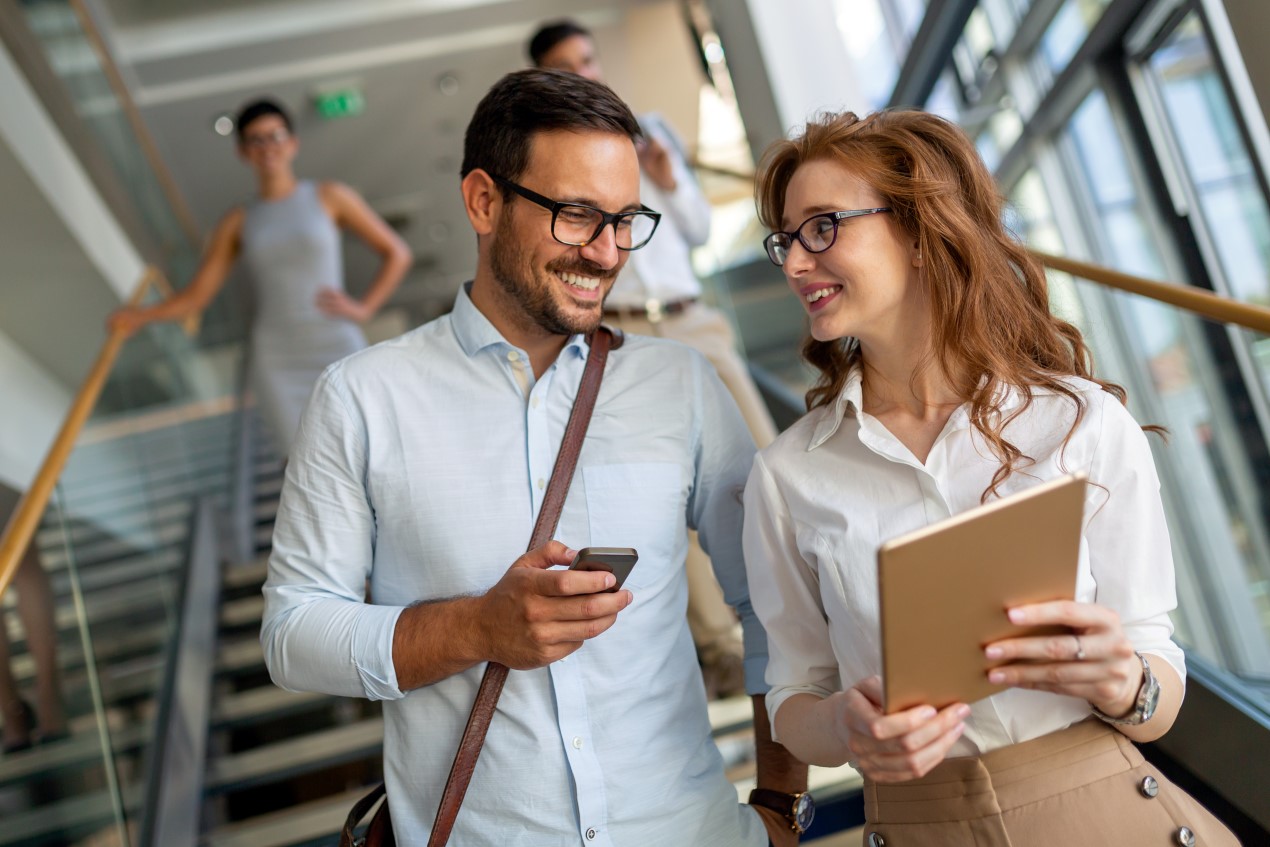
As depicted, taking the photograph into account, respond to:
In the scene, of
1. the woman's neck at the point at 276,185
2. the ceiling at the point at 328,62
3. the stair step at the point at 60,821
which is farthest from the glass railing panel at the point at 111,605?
the ceiling at the point at 328,62

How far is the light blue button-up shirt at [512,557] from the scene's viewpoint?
5.71 ft

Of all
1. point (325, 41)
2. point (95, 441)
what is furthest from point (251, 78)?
point (95, 441)

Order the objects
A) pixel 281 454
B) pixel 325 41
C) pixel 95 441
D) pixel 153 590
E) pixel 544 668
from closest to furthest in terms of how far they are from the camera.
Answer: pixel 544 668, pixel 95 441, pixel 153 590, pixel 281 454, pixel 325 41

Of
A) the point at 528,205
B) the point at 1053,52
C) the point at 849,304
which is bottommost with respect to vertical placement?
the point at 849,304

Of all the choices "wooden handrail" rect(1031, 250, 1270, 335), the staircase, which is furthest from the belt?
the staircase

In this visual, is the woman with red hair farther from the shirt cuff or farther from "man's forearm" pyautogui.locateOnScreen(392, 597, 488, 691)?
the shirt cuff

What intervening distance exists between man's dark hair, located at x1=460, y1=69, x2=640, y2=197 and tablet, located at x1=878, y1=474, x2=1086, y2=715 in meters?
1.06

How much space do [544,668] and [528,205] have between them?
0.79 metres

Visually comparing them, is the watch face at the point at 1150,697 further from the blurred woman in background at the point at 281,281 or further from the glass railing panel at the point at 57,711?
the blurred woman in background at the point at 281,281

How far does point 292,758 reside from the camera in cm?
378

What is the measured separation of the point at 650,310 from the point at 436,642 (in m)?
2.01

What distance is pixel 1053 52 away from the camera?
503 cm

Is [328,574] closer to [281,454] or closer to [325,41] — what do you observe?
[281,454]

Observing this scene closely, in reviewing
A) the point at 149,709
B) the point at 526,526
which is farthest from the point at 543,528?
the point at 149,709
